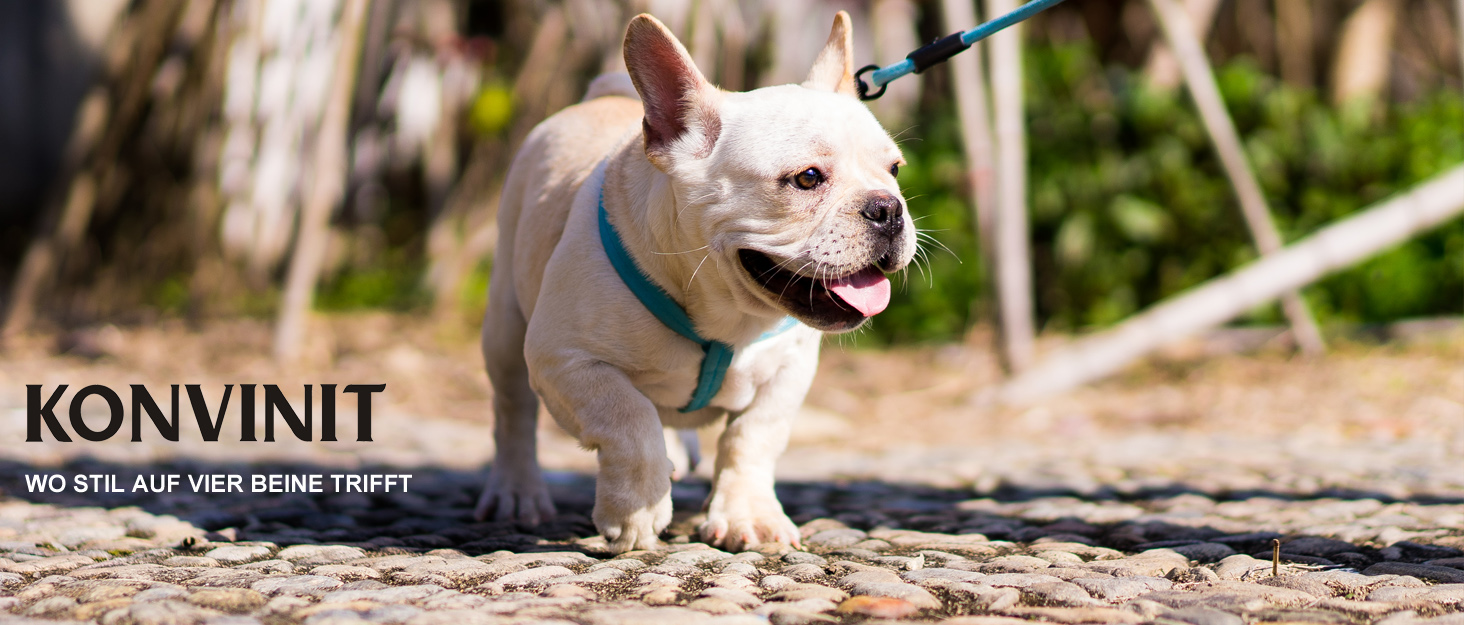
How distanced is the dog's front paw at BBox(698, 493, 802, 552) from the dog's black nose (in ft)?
2.84

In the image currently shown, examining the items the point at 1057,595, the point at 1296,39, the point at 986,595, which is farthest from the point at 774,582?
the point at 1296,39

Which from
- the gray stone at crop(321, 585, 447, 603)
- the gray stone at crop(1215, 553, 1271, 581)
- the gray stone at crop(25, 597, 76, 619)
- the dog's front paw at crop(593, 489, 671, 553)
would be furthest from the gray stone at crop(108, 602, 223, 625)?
the gray stone at crop(1215, 553, 1271, 581)

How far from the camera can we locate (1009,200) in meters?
6.35

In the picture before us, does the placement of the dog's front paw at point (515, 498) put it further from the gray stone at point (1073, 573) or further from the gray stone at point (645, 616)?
the gray stone at point (1073, 573)

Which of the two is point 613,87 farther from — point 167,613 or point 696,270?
point 167,613

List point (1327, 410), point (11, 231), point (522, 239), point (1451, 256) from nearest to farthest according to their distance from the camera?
1. point (522, 239)
2. point (1327, 410)
3. point (1451, 256)
4. point (11, 231)

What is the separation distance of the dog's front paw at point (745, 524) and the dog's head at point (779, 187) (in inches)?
22.7

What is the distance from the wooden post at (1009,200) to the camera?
6.34 meters

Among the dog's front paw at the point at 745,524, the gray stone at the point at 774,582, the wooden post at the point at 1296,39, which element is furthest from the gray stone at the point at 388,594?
the wooden post at the point at 1296,39

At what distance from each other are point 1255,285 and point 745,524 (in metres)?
4.63

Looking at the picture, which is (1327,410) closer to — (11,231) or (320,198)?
(320,198)

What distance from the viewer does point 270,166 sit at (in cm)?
816

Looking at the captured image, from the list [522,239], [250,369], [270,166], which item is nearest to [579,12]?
[270,166]

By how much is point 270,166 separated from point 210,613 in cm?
652
